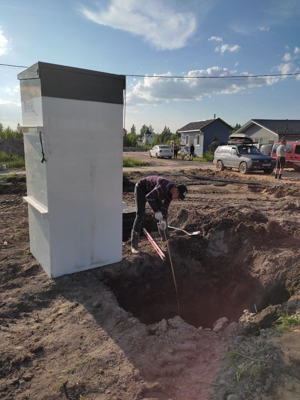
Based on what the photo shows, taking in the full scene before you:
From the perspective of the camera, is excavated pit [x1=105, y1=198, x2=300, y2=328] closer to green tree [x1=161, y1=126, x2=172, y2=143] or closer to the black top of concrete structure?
the black top of concrete structure

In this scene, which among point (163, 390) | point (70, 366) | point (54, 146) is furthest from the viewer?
point (54, 146)

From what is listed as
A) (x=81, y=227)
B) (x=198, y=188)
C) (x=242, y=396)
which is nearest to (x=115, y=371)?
(x=242, y=396)

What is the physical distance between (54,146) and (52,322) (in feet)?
7.33

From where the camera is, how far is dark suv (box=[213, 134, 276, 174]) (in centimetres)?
1650

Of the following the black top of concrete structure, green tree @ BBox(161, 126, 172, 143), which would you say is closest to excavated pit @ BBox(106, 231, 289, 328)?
the black top of concrete structure

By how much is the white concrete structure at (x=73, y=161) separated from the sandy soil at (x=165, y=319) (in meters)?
0.49

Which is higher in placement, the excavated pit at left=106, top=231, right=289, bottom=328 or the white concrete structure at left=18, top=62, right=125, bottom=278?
the white concrete structure at left=18, top=62, right=125, bottom=278

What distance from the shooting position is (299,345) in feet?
9.20

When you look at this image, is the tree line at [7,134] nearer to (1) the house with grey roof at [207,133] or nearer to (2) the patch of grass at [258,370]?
(1) the house with grey roof at [207,133]

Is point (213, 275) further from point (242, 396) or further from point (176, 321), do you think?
point (242, 396)

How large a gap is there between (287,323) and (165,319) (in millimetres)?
1837

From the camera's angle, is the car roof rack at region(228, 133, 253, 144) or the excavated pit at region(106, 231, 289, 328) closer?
the excavated pit at region(106, 231, 289, 328)

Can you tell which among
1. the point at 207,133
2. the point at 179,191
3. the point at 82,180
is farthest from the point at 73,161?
the point at 207,133

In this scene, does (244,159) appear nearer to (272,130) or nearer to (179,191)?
(179,191)
